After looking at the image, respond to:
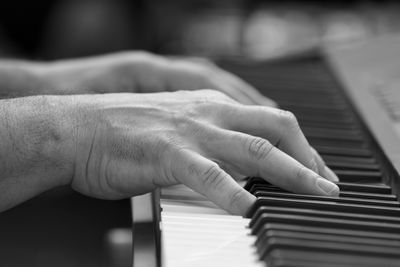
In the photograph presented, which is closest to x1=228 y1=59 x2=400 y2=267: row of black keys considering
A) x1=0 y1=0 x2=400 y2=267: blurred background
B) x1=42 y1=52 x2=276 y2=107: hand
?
x1=42 y1=52 x2=276 y2=107: hand

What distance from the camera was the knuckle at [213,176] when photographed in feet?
2.66

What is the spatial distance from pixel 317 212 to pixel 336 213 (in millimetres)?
22

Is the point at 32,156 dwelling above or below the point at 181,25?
above

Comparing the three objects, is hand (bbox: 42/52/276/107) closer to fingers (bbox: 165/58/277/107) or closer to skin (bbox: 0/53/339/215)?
fingers (bbox: 165/58/277/107)

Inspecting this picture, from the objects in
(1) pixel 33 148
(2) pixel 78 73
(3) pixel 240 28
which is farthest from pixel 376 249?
(3) pixel 240 28

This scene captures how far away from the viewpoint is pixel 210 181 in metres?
0.81

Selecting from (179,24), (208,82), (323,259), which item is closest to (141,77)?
(208,82)

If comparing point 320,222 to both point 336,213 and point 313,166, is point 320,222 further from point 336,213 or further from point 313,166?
point 313,166

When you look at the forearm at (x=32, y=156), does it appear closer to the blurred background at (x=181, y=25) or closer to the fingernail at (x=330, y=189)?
the fingernail at (x=330, y=189)

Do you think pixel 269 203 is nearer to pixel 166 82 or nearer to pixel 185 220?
pixel 185 220

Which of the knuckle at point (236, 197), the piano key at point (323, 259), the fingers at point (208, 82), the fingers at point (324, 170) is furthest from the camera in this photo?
the fingers at point (208, 82)

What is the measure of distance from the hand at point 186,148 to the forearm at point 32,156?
0.05ft

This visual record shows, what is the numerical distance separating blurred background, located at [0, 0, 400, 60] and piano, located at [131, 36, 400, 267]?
1.99 m

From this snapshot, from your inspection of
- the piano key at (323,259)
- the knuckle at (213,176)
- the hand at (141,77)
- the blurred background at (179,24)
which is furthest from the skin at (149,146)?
the blurred background at (179,24)
